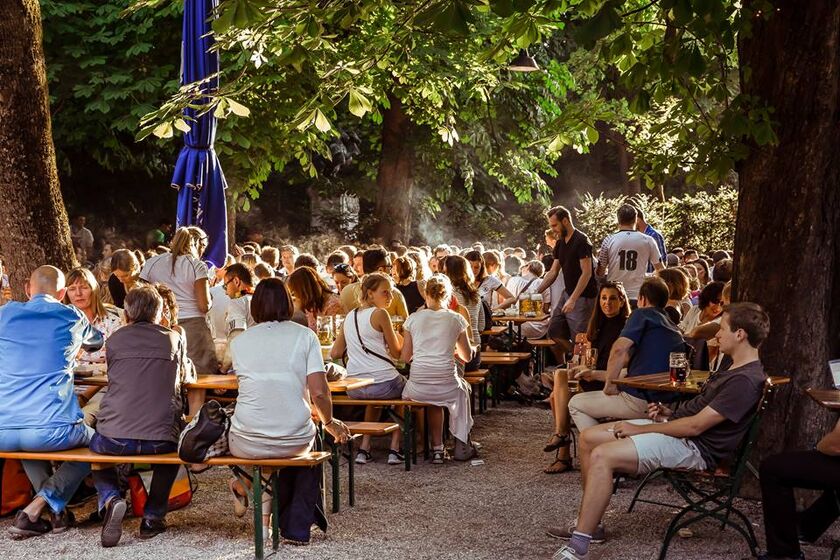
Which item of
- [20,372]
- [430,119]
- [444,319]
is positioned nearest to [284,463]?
[20,372]

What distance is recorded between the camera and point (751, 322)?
6.32m

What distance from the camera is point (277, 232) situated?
1195 inches

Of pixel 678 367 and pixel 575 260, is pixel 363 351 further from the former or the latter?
pixel 575 260

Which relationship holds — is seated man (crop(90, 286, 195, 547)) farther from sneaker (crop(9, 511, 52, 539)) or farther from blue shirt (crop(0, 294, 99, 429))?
sneaker (crop(9, 511, 52, 539))

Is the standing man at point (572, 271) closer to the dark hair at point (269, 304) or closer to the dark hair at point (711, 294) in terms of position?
the dark hair at point (711, 294)

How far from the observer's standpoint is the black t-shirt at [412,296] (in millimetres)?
11258

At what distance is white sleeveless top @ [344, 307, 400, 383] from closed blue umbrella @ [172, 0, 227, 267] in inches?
95.0

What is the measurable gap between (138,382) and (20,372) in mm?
748

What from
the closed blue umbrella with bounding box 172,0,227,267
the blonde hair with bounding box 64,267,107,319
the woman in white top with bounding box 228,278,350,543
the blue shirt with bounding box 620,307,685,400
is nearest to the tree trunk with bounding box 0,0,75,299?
the closed blue umbrella with bounding box 172,0,227,267

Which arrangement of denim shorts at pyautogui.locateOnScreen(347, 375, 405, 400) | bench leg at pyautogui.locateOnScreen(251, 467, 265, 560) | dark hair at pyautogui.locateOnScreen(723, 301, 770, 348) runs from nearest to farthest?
dark hair at pyautogui.locateOnScreen(723, 301, 770, 348) → bench leg at pyautogui.locateOnScreen(251, 467, 265, 560) → denim shorts at pyautogui.locateOnScreen(347, 375, 405, 400)

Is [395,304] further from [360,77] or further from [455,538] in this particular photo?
[455,538]

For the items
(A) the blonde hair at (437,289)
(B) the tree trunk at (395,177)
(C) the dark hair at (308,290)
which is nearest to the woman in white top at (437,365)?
(A) the blonde hair at (437,289)

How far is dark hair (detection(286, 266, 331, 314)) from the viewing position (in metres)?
8.76

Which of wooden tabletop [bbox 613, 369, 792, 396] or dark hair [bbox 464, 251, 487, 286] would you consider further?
dark hair [bbox 464, 251, 487, 286]
